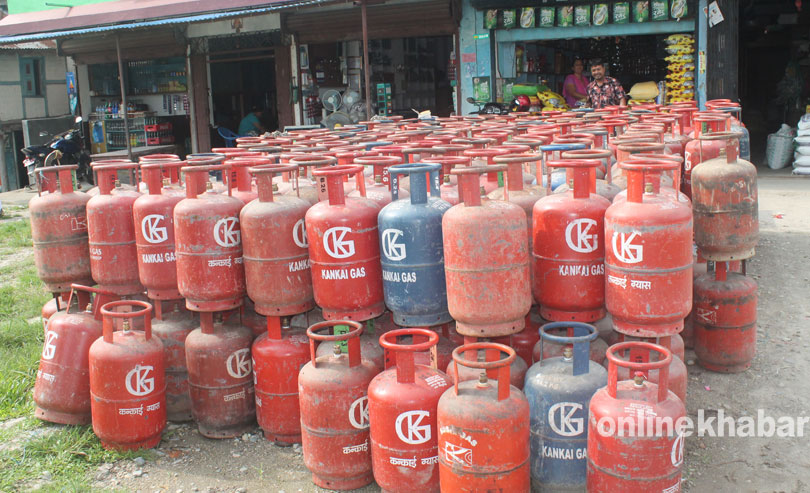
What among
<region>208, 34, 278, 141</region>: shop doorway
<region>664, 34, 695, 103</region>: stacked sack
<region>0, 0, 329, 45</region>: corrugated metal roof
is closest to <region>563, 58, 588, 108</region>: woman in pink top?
<region>664, 34, 695, 103</region>: stacked sack

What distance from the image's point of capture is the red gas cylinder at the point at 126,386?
14.1 feet

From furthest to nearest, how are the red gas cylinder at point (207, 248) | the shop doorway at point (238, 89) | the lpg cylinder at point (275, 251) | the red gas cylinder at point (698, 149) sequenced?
the shop doorway at point (238, 89)
the red gas cylinder at point (698, 149)
the red gas cylinder at point (207, 248)
the lpg cylinder at point (275, 251)

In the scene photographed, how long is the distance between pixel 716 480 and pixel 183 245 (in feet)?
10.3

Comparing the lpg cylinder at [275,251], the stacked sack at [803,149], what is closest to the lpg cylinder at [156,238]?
the lpg cylinder at [275,251]

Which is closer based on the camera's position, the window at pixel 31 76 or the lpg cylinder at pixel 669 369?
the lpg cylinder at pixel 669 369

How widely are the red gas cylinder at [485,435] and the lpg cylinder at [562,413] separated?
→ 186 millimetres

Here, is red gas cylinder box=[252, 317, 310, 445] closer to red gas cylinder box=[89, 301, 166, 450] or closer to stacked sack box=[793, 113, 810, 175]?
red gas cylinder box=[89, 301, 166, 450]

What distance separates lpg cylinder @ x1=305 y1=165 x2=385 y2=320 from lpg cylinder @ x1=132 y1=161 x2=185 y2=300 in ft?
3.53

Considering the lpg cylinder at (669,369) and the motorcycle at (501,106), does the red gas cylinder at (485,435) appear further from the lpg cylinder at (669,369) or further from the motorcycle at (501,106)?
the motorcycle at (501,106)

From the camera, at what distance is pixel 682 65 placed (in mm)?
12266

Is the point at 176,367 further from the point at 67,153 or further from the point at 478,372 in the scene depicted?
the point at 67,153

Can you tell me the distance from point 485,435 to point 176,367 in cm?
238

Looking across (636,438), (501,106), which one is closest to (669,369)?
(636,438)

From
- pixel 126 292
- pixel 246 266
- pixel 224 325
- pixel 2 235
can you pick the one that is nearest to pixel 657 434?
pixel 246 266
